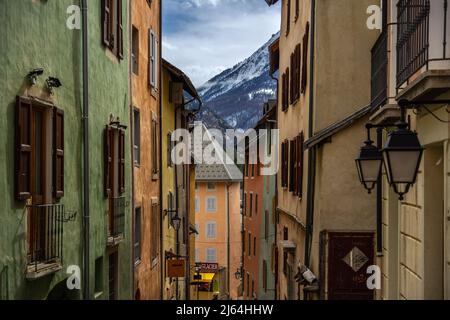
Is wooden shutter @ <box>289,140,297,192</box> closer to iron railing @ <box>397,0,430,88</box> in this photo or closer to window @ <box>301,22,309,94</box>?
window @ <box>301,22,309,94</box>

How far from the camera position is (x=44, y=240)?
33.6 feet

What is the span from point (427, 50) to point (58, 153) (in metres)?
5.91

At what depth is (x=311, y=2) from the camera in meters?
16.3

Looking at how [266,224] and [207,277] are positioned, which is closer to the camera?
[266,224]

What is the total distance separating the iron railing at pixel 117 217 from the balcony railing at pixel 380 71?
604cm

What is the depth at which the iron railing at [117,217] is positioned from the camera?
15.2m

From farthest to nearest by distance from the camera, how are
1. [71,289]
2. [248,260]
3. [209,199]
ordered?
[209,199], [248,260], [71,289]

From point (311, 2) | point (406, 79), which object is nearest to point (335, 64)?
point (311, 2)

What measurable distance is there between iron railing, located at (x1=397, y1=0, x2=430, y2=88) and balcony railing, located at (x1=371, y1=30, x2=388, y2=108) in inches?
38.6

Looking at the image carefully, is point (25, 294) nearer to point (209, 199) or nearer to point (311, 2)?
point (311, 2)

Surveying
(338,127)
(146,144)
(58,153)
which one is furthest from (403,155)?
(146,144)

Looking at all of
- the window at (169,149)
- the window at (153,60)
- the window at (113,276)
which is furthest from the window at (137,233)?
the window at (169,149)

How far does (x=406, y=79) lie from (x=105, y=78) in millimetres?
7598

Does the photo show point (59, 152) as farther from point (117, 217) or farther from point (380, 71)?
point (380, 71)
